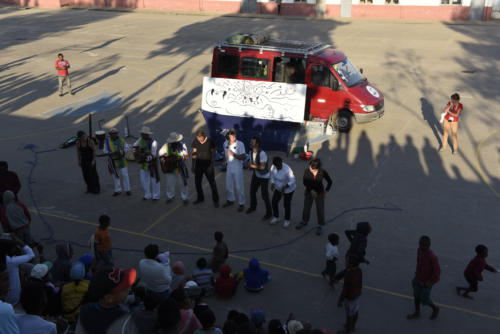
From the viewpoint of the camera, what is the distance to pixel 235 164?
36.1 feet

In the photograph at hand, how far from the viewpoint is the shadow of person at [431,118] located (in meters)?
15.6

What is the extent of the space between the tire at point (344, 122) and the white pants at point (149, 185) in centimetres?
639

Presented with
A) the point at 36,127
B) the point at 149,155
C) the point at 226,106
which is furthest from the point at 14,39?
the point at 149,155

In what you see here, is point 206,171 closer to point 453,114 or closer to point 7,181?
point 7,181

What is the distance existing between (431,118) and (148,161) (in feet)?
33.1

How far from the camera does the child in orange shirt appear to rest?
27.9 feet

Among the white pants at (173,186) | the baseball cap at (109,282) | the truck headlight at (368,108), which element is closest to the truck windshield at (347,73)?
the truck headlight at (368,108)

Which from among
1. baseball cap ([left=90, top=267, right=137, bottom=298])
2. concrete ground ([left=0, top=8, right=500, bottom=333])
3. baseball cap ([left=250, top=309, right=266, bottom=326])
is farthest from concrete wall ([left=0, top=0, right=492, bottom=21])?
baseball cap ([left=90, top=267, right=137, bottom=298])

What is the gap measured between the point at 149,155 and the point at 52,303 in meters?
5.11

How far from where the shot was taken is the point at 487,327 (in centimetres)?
761

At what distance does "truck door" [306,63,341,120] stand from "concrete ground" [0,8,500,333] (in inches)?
43.0

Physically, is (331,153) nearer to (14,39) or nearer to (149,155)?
(149,155)

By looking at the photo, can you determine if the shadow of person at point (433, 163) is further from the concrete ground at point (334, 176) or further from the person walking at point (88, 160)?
the person walking at point (88, 160)

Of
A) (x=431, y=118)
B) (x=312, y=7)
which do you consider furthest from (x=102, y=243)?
(x=312, y=7)
